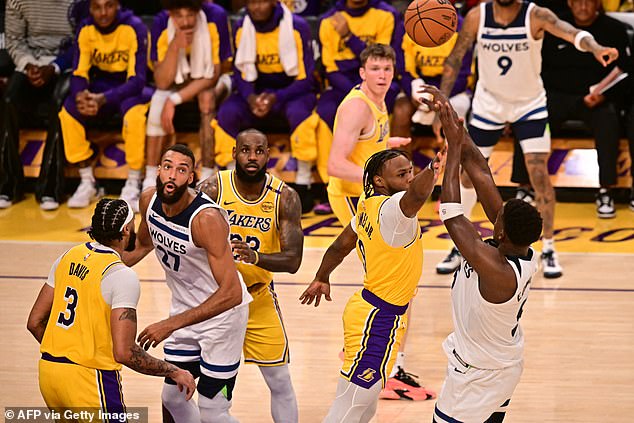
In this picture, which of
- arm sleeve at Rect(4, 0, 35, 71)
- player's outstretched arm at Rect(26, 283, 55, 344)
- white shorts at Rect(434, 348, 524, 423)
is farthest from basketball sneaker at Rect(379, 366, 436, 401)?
arm sleeve at Rect(4, 0, 35, 71)

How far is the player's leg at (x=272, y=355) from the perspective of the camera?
5375mm

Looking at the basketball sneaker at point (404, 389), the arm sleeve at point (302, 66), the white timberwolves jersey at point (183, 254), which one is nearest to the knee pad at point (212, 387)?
the white timberwolves jersey at point (183, 254)

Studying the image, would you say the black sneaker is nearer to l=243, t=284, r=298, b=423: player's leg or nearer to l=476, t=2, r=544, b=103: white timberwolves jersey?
l=476, t=2, r=544, b=103: white timberwolves jersey

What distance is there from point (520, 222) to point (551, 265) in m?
4.02

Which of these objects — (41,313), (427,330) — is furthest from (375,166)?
(427,330)

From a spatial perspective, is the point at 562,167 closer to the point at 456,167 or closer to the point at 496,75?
the point at 496,75

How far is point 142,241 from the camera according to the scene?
534 centimetres

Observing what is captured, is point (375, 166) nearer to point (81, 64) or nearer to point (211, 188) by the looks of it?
point (211, 188)

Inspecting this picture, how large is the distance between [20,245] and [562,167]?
17.2 feet

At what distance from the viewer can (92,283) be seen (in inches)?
175

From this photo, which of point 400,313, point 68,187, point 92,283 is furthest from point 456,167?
point 68,187

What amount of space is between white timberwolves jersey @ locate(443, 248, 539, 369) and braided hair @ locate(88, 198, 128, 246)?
1569 millimetres

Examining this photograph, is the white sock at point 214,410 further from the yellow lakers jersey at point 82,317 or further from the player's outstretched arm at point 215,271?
the yellow lakers jersey at point 82,317

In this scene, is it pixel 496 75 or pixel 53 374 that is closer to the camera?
pixel 53 374
